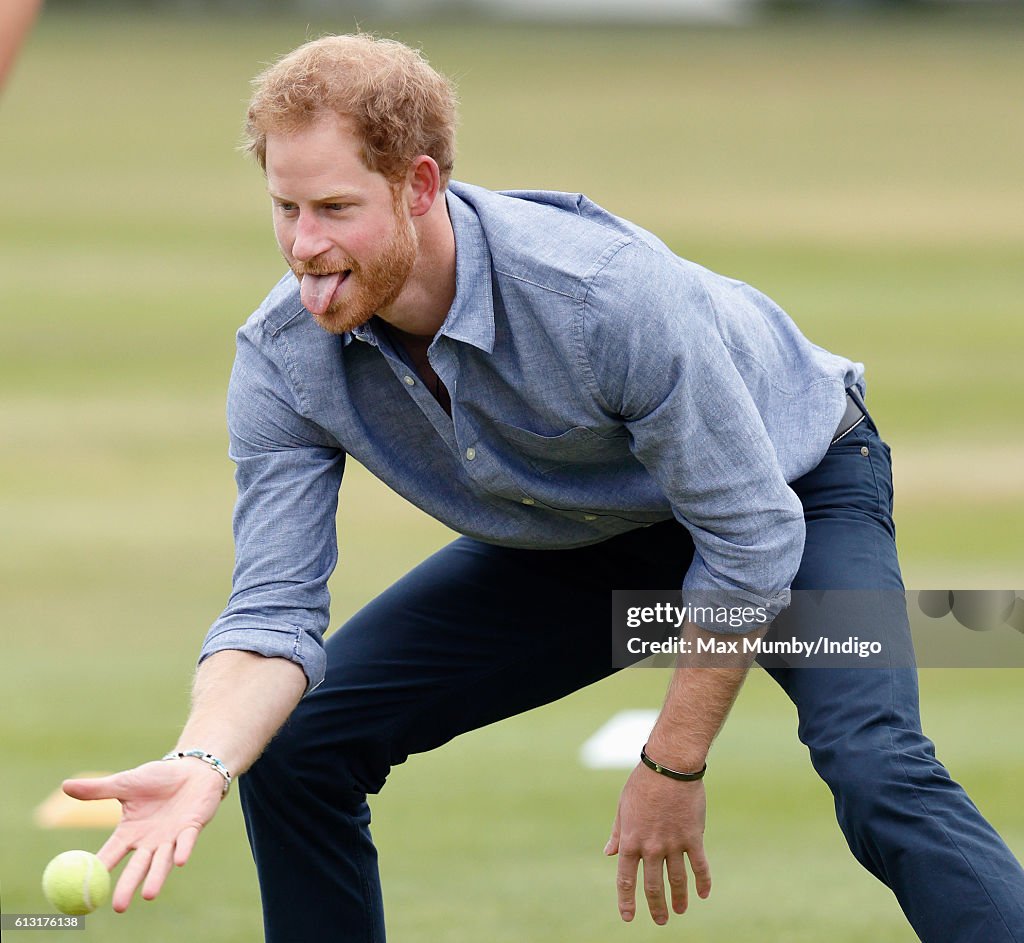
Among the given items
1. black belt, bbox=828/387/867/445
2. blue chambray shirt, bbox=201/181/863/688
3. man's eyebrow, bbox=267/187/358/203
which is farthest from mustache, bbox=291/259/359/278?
black belt, bbox=828/387/867/445

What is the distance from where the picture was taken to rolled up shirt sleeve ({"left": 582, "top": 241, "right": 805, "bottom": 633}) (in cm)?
359

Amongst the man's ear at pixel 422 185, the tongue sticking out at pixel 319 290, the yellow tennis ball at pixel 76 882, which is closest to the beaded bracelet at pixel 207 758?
the yellow tennis ball at pixel 76 882

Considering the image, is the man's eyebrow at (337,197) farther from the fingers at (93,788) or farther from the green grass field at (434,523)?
the green grass field at (434,523)

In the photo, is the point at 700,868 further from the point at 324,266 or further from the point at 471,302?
the point at 324,266

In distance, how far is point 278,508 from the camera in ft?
12.8

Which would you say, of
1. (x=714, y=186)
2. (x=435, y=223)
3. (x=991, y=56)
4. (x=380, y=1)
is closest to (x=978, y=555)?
(x=435, y=223)

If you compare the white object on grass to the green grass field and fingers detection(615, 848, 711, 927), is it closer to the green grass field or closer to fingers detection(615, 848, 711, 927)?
the green grass field

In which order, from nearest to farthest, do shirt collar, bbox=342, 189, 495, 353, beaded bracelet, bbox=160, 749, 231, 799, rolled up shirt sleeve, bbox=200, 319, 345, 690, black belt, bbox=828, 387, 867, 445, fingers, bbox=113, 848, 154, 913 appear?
fingers, bbox=113, 848, 154, 913 → beaded bracelet, bbox=160, 749, 231, 799 → shirt collar, bbox=342, 189, 495, 353 → rolled up shirt sleeve, bbox=200, 319, 345, 690 → black belt, bbox=828, 387, 867, 445

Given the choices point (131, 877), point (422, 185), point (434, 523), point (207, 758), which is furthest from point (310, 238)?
point (434, 523)

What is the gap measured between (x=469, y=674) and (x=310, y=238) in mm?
1169

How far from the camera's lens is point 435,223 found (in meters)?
3.76

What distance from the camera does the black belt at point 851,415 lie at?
13.7 ft

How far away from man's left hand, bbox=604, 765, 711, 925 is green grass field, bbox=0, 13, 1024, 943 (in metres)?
0.95

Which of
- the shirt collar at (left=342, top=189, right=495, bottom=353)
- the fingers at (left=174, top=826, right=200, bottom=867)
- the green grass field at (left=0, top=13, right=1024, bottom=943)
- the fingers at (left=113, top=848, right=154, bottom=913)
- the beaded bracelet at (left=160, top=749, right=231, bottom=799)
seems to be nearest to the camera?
the fingers at (left=113, top=848, right=154, bottom=913)
